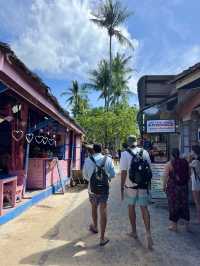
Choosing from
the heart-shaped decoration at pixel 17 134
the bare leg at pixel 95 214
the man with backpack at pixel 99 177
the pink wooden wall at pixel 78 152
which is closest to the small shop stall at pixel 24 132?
the heart-shaped decoration at pixel 17 134

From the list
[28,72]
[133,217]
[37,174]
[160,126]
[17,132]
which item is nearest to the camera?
[133,217]

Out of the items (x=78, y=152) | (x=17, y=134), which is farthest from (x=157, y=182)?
(x=78, y=152)

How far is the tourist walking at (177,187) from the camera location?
670 centimetres

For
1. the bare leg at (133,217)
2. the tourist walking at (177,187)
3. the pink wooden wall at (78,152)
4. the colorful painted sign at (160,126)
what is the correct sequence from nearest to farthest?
the bare leg at (133,217) < the tourist walking at (177,187) < the colorful painted sign at (160,126) < the pink wooden wall at (78,152)

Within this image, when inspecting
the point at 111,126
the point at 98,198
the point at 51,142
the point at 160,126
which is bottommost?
the point at 98,198

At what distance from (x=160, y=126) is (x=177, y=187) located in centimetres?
245

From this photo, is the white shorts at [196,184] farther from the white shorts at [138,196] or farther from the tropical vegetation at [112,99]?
the tropical vegetation at [112,99]

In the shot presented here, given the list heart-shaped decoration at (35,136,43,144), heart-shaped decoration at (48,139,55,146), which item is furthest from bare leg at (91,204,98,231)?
heart-shaped decoration at (48,139,55,146)

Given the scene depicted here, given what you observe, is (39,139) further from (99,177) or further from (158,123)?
(99,177)

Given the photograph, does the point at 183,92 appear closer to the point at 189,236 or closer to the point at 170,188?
the point at 170,188

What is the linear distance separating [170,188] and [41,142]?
643 centimetres

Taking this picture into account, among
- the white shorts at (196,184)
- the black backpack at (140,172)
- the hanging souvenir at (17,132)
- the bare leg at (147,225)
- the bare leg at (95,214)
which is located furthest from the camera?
the hanging souvenir at (17,132)

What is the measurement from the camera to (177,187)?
6773mm

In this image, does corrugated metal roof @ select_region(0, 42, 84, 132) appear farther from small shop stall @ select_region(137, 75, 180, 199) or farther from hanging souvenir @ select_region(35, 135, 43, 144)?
hanging souvenir @ select_region(35, 135, 43, 144)
